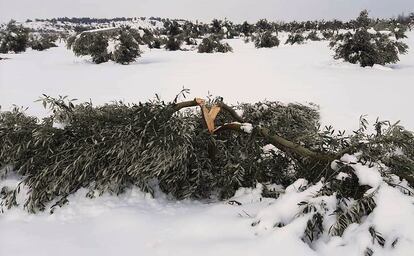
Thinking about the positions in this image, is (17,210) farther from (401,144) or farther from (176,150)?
(401,144)

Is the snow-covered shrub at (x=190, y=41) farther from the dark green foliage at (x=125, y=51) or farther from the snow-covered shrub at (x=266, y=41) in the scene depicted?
the dark green foliage at (x=125, y=51)

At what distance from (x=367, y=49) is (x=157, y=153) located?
8553mm

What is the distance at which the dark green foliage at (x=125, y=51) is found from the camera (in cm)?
1142

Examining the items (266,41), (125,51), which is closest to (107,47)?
(125,51)

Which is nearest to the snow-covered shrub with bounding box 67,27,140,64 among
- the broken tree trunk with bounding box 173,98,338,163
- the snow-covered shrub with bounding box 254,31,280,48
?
the snow-covered shrub with bounding box 254,31,280,48

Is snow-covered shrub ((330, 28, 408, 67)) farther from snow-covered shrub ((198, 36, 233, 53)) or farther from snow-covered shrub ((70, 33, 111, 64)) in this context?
snow-covered shrub ((70, 33, 111, 64))

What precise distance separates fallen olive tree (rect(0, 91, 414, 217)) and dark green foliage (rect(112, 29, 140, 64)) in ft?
27.3

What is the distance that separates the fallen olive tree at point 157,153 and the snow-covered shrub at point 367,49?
747 centimetres

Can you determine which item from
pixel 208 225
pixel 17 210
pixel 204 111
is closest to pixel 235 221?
pixel 208 225

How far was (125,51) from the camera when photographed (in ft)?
38.0

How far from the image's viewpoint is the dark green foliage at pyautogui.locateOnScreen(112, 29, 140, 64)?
37.5ft

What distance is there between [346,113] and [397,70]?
4847 mm

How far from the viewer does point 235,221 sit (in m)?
2.60

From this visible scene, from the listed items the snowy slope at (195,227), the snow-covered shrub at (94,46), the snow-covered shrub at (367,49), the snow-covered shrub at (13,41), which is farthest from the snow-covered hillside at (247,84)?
the snow-covered shrub at (13,41)
